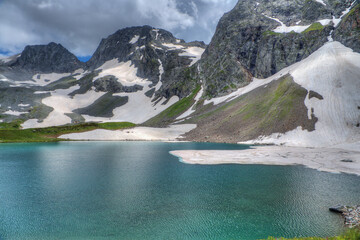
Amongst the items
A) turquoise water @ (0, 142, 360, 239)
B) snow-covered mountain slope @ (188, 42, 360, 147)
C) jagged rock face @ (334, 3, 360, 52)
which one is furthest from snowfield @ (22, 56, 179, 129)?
turquoise water @ (0, 142, 360, 239)

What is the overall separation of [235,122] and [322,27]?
2584 inches

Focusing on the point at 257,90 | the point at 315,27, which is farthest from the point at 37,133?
the point at 315,27

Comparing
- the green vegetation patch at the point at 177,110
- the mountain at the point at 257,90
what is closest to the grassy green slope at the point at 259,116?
the mountain at the point at 257,90

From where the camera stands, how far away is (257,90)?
92.6 m

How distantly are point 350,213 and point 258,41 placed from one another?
121m

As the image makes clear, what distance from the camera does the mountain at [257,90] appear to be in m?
62.4

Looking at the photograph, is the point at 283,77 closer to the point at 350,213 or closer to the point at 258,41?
the point at 258,41

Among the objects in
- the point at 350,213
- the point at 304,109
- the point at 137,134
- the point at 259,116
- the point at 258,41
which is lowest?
the point at 350,213

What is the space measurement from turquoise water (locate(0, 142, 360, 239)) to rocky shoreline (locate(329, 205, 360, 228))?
1.79 ft

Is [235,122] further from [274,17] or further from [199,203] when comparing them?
[274,17]

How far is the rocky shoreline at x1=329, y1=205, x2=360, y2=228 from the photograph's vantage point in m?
13.2

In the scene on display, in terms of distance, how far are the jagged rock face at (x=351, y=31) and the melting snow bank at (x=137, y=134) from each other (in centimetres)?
6869

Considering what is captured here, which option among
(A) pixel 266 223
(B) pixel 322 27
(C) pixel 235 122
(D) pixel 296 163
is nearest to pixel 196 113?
(C) pixel 235 122

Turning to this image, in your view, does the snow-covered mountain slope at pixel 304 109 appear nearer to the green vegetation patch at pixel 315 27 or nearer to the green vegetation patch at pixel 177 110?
the green vegetation patch at pixel 315 27
